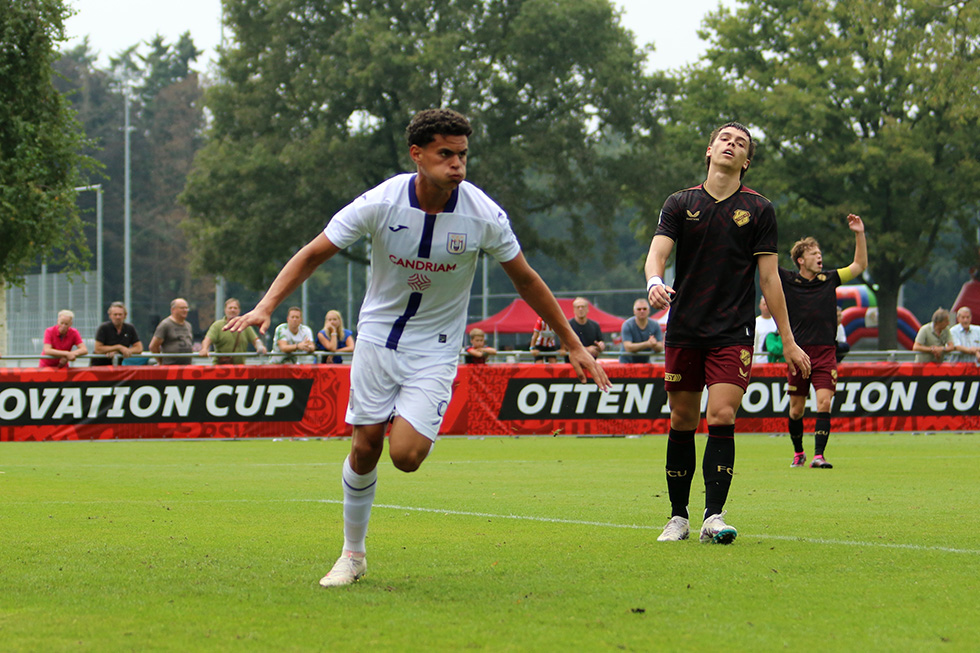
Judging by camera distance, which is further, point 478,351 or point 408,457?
point 478,351

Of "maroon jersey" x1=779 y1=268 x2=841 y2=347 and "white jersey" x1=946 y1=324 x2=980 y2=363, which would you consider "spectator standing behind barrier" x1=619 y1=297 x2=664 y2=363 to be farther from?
"maroon jersey" x1=779 y1=268 x2=841 y2=347

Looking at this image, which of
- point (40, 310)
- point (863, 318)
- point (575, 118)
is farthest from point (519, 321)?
point (40, 310)

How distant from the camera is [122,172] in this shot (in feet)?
299

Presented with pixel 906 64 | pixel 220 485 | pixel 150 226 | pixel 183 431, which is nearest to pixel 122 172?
pixel 150 226

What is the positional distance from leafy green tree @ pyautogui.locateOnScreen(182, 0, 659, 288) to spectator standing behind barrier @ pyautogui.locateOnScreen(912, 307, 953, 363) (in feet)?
86.3

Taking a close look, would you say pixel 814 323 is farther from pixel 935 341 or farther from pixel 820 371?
pixel 935 341

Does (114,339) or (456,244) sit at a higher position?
(456,244)

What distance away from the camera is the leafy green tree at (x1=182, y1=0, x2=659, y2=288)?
4581 cm

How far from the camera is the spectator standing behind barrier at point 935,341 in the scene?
2016 centimetres

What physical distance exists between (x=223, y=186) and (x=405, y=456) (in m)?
43.1

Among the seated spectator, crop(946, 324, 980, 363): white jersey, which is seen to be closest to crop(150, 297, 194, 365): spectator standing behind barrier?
the seated spectator

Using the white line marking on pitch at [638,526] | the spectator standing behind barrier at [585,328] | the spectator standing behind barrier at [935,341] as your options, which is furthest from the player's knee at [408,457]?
the spectator standing behind barrier at [935,341]

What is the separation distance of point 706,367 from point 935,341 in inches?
580

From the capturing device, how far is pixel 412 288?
5.59 meters
